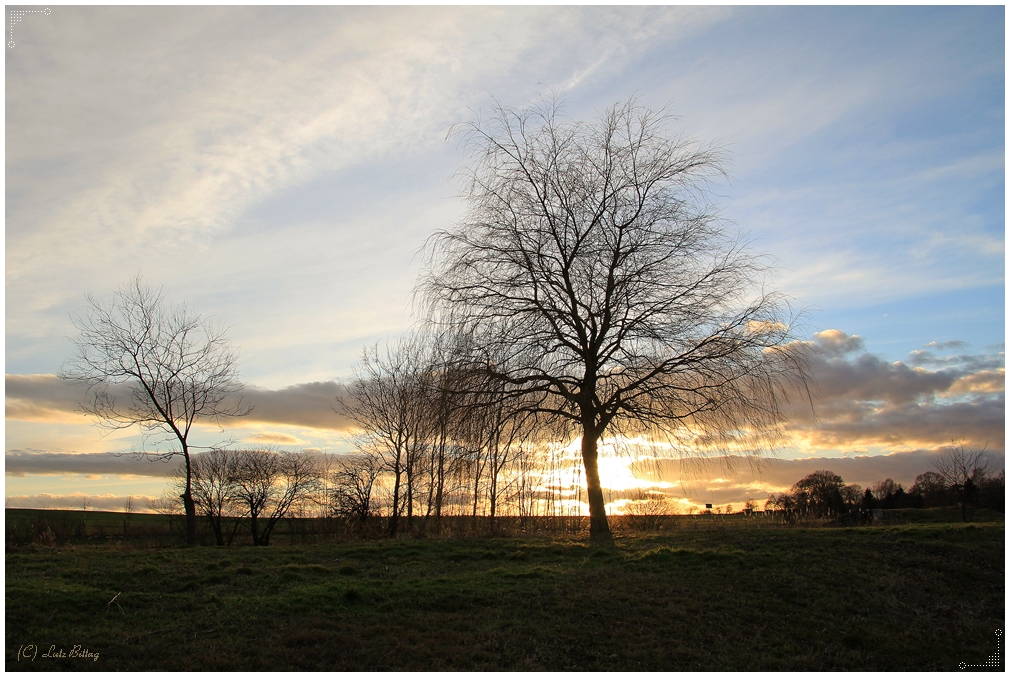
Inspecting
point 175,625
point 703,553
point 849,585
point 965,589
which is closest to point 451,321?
point 703,553

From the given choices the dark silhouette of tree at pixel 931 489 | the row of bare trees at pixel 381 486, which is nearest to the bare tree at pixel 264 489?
the row of bare trees at pixel 381 486

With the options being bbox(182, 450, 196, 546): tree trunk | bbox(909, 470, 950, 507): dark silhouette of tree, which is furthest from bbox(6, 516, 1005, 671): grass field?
bbox(909, 470, 950, 507): dark silhouette of tree

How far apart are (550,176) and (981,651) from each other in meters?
12.7

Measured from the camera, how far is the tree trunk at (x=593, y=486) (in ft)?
52.6

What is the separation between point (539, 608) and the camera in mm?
9156

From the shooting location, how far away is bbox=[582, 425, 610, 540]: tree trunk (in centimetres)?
1603

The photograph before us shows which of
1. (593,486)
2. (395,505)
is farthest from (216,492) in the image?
(593,486)
